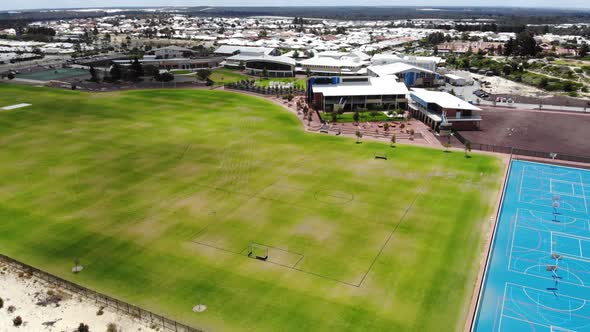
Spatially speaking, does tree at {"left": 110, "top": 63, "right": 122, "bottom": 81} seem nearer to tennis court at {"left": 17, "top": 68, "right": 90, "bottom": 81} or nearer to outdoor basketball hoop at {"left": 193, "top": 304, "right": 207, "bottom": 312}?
tennis court at {"left": 17, "top": 68, "right": 90, "bottom": 81}

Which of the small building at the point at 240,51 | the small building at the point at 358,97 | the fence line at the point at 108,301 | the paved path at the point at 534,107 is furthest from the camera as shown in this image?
the small building at the point at 240,51

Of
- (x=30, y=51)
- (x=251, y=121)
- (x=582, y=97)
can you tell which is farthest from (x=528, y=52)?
(x=30, y=51)

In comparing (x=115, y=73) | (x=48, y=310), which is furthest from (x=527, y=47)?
(x=48, y=310)

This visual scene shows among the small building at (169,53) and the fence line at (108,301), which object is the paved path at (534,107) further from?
the small building at (169,53)

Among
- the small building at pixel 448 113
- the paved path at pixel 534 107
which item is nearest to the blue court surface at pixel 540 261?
the small building at pixel 448 113

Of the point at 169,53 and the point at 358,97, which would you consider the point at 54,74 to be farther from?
the point at 358,97

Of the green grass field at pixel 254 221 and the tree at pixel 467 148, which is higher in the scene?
the tree at pixel 467 148

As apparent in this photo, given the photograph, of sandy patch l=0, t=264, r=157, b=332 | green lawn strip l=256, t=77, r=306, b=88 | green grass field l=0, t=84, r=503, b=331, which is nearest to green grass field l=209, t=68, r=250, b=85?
green lawn strip l=256, t=77, r=306, b=88
